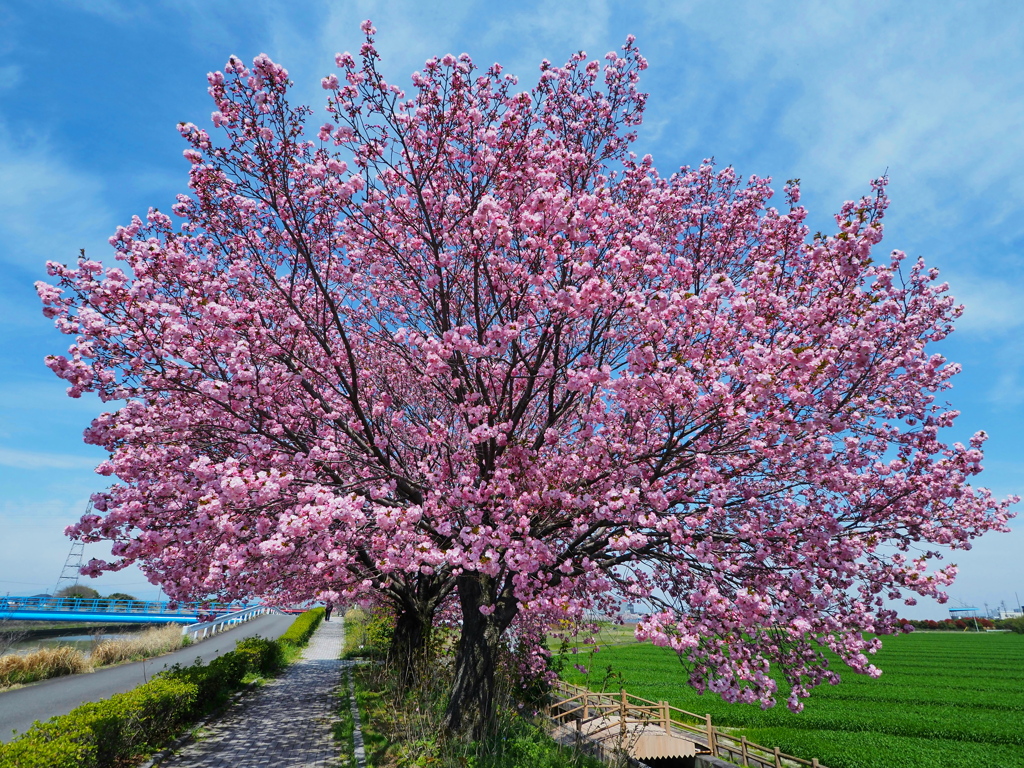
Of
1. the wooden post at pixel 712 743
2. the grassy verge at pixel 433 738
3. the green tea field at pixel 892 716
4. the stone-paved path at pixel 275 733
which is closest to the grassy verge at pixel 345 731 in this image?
the grassy verge at pixel 433 738

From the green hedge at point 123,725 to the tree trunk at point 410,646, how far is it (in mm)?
4077

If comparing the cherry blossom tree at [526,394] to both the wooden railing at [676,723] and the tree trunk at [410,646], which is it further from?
the wooden railing at [676,723]

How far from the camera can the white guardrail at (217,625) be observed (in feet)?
85.5

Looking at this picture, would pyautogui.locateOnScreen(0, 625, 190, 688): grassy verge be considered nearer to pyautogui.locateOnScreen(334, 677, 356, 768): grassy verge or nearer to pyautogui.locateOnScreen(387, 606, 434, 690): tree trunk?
pyautogui.locateOnScreen(334, 677, 356, 768): grassy verge

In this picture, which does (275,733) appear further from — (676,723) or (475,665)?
(676,723)

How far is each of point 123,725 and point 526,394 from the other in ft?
25.0

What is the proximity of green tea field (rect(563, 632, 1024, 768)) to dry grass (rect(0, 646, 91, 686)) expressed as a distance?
1533cm

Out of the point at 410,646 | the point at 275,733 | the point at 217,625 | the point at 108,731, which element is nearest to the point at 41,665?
the point at 275,733

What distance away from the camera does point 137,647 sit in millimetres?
21062

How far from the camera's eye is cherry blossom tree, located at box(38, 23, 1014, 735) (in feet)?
21.7

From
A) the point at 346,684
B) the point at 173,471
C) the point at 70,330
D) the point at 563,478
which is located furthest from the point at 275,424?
the point at 346,684

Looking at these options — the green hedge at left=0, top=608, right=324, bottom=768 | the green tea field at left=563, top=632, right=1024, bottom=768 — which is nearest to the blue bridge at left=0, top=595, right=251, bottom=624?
the green hedge at left=0, top=608, right=324, bottom=768

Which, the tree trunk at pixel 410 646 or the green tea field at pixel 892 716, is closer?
the tree trunk at pixel 410 646

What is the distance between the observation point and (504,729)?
9.09 meters
